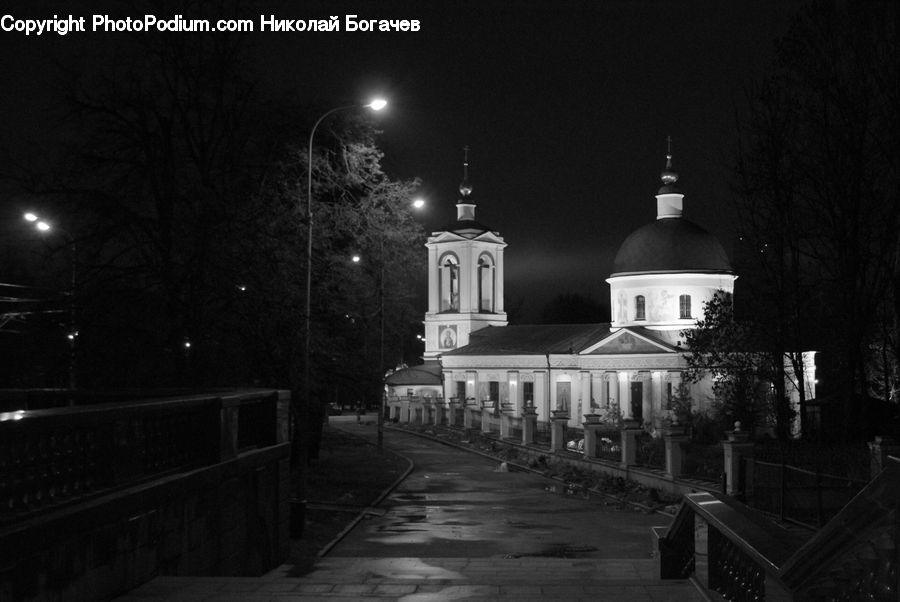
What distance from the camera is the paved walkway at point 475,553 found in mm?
9469

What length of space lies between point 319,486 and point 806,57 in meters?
16.3

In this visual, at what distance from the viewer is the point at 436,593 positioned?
9.78 meters

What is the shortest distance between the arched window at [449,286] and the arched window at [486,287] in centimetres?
187

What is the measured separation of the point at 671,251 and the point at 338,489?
50.7 m

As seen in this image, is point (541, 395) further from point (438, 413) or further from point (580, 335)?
point (438, 413)

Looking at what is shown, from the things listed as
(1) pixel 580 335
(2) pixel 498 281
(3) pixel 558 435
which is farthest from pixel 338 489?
(2) pixel 498 281

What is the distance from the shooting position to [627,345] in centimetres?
7288

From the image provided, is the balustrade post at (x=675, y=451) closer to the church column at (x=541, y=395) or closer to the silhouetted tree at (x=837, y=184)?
the silhouetted tree at (x=837, y=184)

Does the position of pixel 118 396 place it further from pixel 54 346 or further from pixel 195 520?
pixel 54 346

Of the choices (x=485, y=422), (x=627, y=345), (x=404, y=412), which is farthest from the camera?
(x=404, y=412)

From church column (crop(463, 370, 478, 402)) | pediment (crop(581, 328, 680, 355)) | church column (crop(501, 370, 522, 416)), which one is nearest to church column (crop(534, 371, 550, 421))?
church column (crop(501, 370, 522, 416))

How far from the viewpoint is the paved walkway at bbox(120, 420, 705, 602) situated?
9.47 meters

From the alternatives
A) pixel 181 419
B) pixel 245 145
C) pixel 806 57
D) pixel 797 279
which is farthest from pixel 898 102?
pixel 181 419

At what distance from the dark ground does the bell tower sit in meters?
39.7
